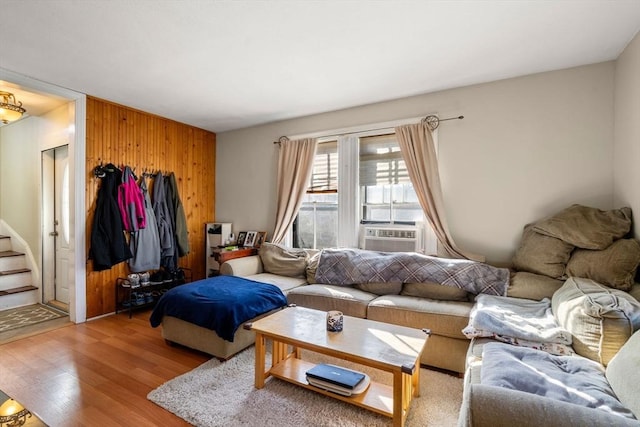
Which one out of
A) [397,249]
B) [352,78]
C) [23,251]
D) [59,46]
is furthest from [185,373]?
[23,251]

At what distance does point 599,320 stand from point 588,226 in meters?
1.00

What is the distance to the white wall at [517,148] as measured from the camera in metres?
2.50

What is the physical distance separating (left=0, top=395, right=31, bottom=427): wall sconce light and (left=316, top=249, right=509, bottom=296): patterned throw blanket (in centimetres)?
237

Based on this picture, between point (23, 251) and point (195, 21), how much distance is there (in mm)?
4442

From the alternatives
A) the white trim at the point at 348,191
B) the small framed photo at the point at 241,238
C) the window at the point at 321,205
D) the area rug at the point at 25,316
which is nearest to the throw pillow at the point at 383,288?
the white trim at the point at 348,191

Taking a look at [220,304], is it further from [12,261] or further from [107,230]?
[12,261]

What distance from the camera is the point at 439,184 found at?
307 centimetres

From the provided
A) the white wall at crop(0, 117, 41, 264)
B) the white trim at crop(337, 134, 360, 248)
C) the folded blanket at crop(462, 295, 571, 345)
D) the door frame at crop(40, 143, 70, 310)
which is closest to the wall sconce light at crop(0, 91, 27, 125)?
the door frame at crop(40, 143, 70, 310)

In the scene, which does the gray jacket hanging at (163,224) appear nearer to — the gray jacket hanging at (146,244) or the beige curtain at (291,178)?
the gray jacket hanging at (146,244)

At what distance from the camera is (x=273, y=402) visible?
1.84 m

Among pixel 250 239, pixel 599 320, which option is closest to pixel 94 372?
pixel 250 239

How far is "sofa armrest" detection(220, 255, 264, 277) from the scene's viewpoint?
133 inches

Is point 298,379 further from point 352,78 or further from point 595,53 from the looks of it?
point 595,53

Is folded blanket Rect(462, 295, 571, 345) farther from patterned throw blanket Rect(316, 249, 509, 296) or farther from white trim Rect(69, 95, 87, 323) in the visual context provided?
white trim Rect(69, 95, 87, 323)
